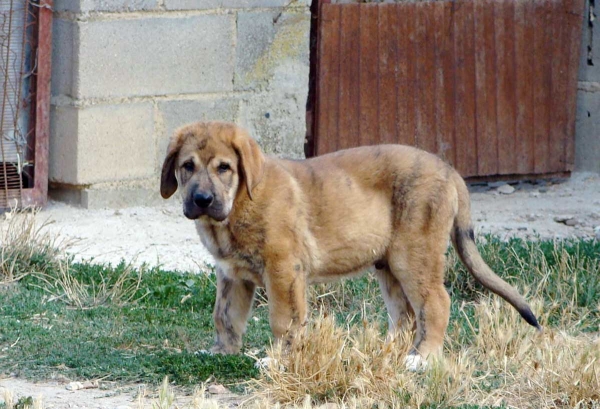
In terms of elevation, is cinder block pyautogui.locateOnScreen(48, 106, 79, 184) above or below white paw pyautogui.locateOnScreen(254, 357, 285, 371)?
above

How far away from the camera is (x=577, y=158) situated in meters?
11.1

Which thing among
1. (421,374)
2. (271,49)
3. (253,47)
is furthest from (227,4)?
(421,374)

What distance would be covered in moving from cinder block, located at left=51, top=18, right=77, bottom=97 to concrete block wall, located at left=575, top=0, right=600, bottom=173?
505cm

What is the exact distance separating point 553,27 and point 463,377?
608cm

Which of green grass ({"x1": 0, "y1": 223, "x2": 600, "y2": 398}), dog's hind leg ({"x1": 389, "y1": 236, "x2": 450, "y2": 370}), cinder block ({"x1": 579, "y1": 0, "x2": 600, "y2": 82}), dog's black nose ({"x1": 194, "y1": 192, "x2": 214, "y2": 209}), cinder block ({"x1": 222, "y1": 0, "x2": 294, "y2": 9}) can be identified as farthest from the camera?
cinder block ({"x1": 579, "y1": 0, "x2": 600, "y2": 82})

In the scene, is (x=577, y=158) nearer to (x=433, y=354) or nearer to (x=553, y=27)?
(x=553, y=27)

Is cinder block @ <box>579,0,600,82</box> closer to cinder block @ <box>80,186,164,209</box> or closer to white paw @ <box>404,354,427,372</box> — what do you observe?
cinder block @ <box>80,186,164,209</box>

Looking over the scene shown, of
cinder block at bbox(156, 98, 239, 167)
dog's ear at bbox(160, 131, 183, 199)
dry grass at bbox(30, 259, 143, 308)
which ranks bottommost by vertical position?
dry grass at bbox(30, 259, 143, 308)

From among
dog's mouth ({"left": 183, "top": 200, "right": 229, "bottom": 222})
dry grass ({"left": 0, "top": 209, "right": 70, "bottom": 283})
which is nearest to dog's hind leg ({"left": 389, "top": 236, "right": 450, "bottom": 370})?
dog's mouth ({"left": 183, "top": 200, "right": 229, "bottom": 222})

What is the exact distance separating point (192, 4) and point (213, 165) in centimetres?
377

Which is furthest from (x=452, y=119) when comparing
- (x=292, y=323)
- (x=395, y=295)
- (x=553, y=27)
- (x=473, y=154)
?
(x=292, y=323)

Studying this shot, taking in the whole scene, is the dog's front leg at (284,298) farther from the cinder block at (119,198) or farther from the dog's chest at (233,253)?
the cinder block at (119,198)

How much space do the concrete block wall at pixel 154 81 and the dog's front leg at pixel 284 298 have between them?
11.9 feet

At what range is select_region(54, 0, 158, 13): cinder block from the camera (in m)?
8.53
